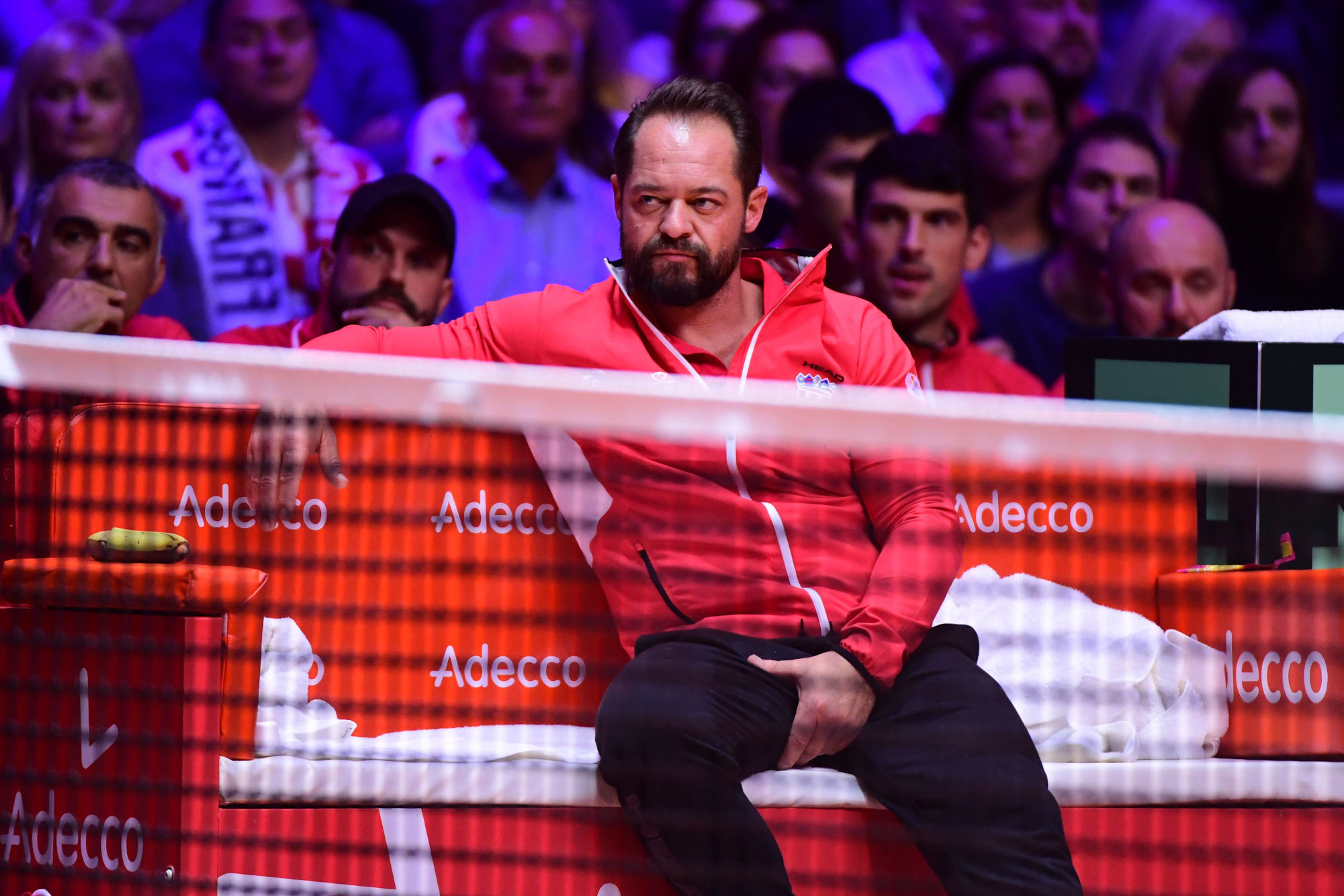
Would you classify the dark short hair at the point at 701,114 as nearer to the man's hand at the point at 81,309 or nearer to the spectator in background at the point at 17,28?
the man's hand at the point at 81,309

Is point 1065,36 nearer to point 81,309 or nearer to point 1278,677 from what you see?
point 1278,677

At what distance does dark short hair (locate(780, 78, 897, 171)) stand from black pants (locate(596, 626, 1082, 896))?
6.78 ft

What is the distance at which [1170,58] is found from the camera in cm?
389

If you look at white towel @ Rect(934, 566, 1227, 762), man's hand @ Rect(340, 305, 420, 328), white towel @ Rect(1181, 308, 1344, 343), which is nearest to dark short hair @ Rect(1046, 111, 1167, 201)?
white towel @ Rect(1181, 308, 1344, 343)

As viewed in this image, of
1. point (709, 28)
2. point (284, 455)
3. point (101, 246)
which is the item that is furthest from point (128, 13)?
point (284, 455)

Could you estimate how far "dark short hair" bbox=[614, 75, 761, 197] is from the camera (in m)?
2.50

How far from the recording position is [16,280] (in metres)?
3.81

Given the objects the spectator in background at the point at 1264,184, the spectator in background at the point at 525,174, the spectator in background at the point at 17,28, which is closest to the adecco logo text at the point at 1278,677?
the spectator in background at the point at 1264,184

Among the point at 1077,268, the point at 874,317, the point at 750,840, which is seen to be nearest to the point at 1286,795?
the point at 750,840

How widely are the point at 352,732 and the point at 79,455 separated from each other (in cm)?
70

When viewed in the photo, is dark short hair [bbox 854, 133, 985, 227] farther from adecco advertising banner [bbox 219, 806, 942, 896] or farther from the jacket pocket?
adecco advertising banner [bbox 219, 806, 942, 896]

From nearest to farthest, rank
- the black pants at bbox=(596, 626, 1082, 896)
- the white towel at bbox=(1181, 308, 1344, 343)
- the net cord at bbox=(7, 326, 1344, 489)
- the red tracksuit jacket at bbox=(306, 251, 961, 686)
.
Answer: the net cord at bbox=(7, 326, 1344, 489)
the black pants at bbox=(596, 626, 1082, 896)
the red tracksuit jacket at bbox=(306, 251, 961, 686)
the white towel at bbox=(1181, 308, 1344, 343)

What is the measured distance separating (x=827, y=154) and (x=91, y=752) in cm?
253

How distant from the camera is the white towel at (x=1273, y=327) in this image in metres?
2.84
